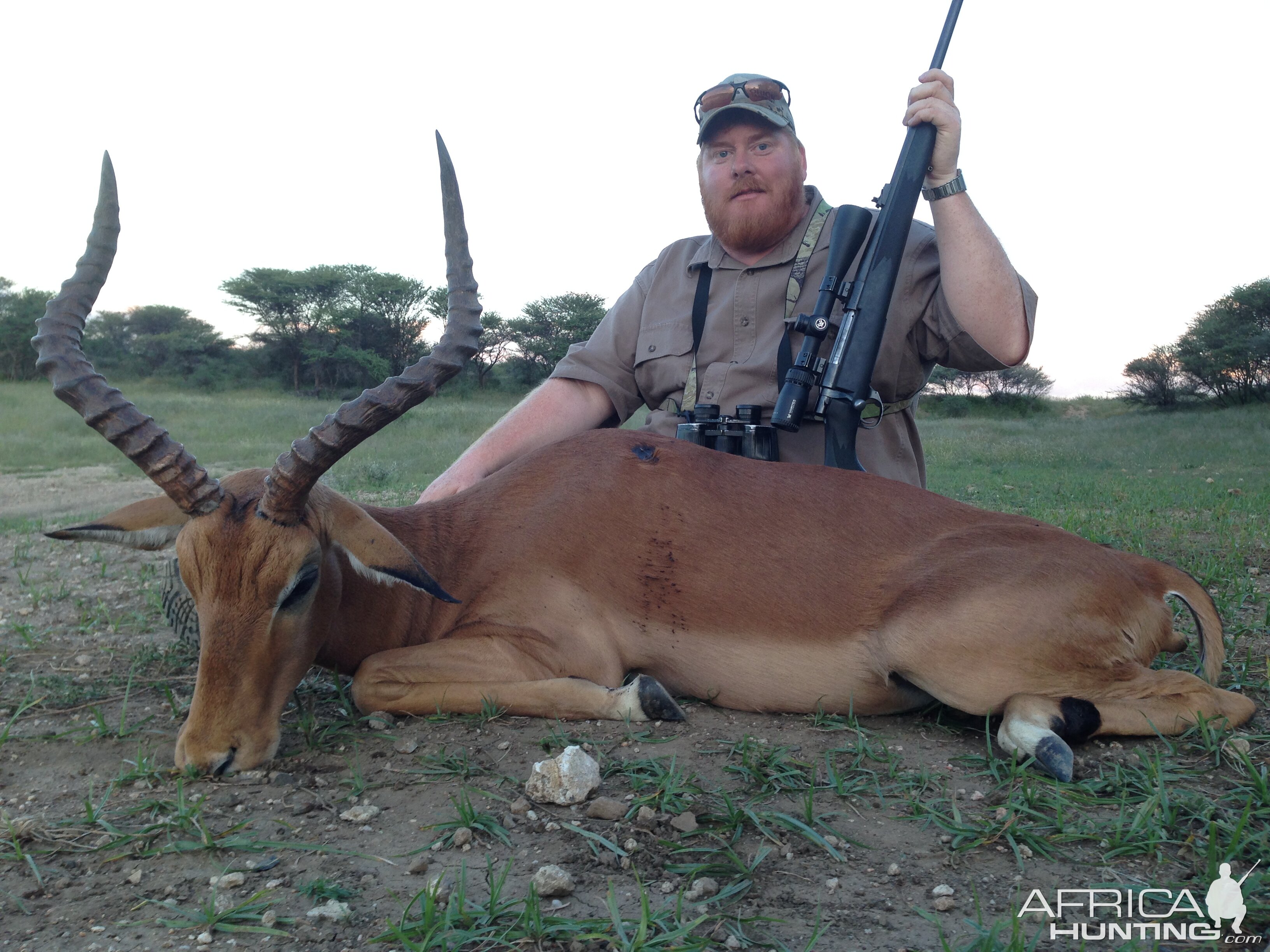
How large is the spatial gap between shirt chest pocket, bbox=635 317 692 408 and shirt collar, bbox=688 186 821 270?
417mm

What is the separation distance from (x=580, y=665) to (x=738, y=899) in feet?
5.25

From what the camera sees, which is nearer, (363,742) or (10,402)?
(363,742)

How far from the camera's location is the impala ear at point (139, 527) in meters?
3.61

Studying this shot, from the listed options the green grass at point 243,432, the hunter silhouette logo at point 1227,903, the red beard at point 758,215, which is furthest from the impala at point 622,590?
the green grass at point 243,432

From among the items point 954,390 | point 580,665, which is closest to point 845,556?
point 580,665

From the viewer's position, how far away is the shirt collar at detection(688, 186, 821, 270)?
5.66 meters

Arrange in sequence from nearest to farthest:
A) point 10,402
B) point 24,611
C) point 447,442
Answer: point 24,611 < point 447,442 < point 10,402

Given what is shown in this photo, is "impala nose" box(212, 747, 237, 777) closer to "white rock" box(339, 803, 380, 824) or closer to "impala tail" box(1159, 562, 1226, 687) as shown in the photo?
"white rock" box(339, 803, 380, 824)

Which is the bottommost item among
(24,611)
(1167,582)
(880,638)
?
(24,611)

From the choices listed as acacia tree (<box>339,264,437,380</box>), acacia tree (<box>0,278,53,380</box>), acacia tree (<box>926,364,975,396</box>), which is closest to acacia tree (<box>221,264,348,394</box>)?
acacia tree (<box>339,264,437,380</box>)

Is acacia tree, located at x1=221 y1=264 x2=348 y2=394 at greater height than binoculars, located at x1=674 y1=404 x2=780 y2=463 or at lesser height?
greater

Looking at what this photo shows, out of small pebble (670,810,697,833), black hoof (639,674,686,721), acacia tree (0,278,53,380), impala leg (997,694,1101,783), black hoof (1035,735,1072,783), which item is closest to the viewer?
small pebble (670,810,697,833)

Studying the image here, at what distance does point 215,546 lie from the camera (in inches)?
129

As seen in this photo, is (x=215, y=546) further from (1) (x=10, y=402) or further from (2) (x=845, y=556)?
(1) (x=10, y=402)
